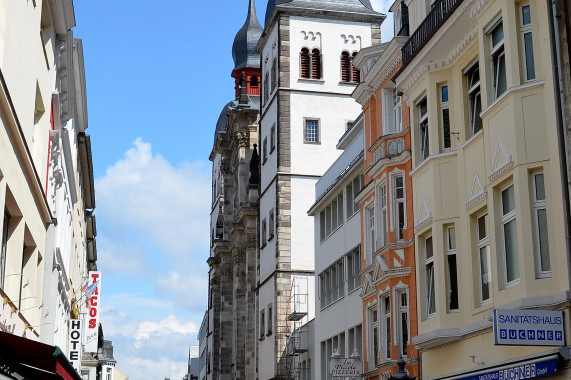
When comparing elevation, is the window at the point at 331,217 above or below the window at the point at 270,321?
above

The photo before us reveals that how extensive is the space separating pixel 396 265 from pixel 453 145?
5.73 meters

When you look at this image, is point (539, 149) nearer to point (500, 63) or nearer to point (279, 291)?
point (500, 63)

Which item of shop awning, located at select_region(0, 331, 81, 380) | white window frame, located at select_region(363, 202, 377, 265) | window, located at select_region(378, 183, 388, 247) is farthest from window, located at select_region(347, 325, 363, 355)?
shop awning, located at select_region(0, 331, 81, 380)

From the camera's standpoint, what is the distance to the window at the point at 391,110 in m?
30.1

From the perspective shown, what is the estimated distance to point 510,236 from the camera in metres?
19.5

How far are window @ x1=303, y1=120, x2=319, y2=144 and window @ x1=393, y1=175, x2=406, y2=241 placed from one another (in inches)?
975

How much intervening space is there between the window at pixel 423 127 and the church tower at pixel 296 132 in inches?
985

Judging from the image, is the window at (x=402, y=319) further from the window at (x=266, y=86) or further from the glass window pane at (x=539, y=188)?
the window at (x=266, y=86)

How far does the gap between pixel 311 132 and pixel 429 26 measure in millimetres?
29391

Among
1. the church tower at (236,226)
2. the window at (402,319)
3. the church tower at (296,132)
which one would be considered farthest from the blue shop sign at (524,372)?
the church tower at (236,226)

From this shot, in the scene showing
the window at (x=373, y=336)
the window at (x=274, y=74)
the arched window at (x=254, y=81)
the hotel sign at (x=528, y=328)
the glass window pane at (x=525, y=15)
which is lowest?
the hotel sign at (x=528, y=328)

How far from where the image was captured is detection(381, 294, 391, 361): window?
95.9ft

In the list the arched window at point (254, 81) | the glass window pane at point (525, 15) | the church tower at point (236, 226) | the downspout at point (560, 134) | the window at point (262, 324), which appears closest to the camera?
the downspout at point (560, 134)

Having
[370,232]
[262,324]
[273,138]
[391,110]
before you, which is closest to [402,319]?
[370,232]
